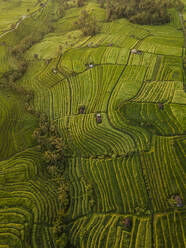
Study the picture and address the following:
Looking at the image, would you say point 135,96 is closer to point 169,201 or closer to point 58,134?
point 58,134

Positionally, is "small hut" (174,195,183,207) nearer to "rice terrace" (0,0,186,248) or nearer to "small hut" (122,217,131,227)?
"rice terrace" (0,0,186,248)

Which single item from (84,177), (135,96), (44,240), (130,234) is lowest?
(44,240)

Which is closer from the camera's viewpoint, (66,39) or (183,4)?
(66,39)

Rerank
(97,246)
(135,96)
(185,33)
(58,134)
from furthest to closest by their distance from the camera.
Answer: (185,33) < (135,96) < (58,134) < (97,246)

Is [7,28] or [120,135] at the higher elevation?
[7,28]

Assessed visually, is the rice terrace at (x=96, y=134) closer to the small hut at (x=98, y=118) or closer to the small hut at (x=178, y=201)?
the small hut at (x=178, y=201)

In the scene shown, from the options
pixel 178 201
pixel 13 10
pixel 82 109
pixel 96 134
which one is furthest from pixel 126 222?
pixel 13 10

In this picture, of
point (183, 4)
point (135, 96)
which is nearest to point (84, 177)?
point (135, 96)

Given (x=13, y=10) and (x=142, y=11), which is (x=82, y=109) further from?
(x=13, y=10)

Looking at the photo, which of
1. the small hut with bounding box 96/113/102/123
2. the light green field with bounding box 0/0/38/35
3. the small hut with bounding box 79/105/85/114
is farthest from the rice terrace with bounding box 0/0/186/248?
the light green field with bounding box 0/0/38/35
